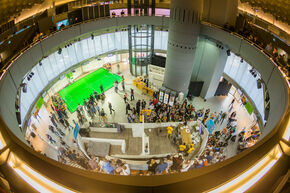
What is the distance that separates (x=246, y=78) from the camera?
48.2 feet

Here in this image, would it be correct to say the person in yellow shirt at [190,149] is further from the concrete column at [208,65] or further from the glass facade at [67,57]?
the glass facade at [67,57]

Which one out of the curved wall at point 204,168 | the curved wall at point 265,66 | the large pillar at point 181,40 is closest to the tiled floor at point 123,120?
the large pillar at point 181,40

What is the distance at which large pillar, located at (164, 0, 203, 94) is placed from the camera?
12501mm

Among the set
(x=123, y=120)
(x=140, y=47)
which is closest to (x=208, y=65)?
(x=140, y=47)

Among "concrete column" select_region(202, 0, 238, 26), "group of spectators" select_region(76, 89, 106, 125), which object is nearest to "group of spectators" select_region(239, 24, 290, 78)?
"concrete column" select_region(202, 0, 238, 26)

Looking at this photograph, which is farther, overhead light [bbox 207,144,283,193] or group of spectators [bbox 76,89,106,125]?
group of spectators [bbox 76,89,106,125]

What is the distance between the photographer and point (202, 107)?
16.7 m

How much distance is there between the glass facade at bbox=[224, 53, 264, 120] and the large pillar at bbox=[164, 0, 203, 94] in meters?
3.78

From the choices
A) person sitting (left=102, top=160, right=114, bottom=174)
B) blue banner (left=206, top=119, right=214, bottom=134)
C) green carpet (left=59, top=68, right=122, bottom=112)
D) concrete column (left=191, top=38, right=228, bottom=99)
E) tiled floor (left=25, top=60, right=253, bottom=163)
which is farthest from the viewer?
green carpet (left=59, top=68, right=122, bottom=112)

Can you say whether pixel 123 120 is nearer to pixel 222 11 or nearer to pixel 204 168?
pixel 222 11

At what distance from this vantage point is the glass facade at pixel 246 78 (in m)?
12.8

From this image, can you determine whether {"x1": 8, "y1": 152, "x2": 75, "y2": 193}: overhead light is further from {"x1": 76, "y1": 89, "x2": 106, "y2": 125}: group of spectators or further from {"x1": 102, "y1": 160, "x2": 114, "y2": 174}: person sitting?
{"x1": 76, "y1": 89, "x2": 106, "y2": 125}: group of spectators

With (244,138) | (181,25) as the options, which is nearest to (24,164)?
(181,25)

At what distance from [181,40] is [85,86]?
10664 mm
